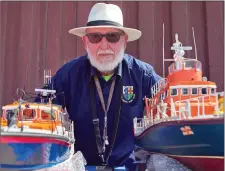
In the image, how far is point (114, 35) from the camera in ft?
10.1

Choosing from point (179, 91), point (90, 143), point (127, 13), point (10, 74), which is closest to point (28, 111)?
point (90, 143)

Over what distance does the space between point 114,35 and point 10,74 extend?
273 centimetres

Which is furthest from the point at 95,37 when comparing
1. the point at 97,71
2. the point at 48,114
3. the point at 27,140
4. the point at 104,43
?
the point at 27,140

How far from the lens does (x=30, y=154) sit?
2184 mm

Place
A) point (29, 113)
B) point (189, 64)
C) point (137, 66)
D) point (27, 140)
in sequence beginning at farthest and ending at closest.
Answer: point (137, 66) < point (189, 64) < point (29, 113) < point (27, 140)

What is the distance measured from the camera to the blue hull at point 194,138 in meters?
2.17

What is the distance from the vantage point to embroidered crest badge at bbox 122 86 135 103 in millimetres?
3254

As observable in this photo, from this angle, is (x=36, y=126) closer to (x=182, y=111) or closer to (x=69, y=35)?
(x=182, y=111)

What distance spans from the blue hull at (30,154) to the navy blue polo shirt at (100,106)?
3.15ft

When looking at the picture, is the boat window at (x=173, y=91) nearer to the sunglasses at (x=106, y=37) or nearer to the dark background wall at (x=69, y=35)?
the sunglasses at (x=106, y=37)

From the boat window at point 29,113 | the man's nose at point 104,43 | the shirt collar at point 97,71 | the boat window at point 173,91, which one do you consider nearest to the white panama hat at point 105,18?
the man's nose at point 104,43

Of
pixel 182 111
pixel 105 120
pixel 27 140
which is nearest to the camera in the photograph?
pixel 27 140

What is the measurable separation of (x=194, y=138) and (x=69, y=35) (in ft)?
11.7

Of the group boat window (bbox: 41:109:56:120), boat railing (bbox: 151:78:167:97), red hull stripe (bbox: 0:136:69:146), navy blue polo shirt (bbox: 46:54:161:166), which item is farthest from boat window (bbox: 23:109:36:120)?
boat railing (bbox: 151:78:167:97)
